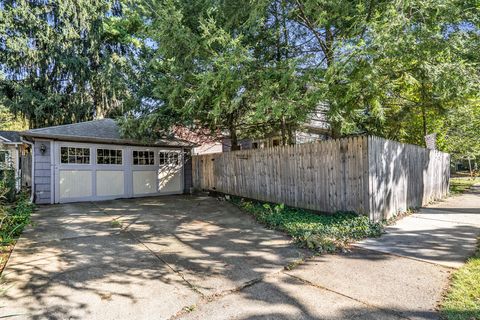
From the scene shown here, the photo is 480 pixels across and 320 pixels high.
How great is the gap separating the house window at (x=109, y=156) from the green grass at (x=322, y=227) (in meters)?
6.27

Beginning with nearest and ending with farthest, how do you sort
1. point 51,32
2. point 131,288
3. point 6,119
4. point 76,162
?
point 131,288, point 76,162, point 51,32, point 6,119

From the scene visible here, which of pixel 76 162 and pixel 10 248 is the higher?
pixel 76 162

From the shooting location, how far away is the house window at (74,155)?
29.6 feet

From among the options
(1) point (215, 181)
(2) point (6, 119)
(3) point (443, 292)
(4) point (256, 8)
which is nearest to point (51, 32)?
(2) point (6, 119)

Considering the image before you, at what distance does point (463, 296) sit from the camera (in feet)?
8.71

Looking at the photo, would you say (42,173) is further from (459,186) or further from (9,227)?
(459,186)

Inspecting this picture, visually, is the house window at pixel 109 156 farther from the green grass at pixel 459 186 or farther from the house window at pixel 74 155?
the green grass at pixel 459 186

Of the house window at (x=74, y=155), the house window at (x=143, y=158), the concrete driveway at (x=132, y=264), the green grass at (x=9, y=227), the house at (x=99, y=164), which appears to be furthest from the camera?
the house window at (x=143, y=158)

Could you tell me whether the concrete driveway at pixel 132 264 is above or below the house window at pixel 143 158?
below

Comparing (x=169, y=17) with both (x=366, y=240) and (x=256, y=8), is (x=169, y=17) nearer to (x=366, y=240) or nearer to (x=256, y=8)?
(x=256, y=8)

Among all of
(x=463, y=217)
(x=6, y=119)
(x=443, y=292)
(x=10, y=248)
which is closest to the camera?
(x=443, y=292)

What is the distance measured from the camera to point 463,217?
6.33m

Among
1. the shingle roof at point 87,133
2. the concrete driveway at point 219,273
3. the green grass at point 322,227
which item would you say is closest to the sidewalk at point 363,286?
the concrete driveway at point 219,273

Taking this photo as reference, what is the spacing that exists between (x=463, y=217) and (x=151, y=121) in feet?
28.4
